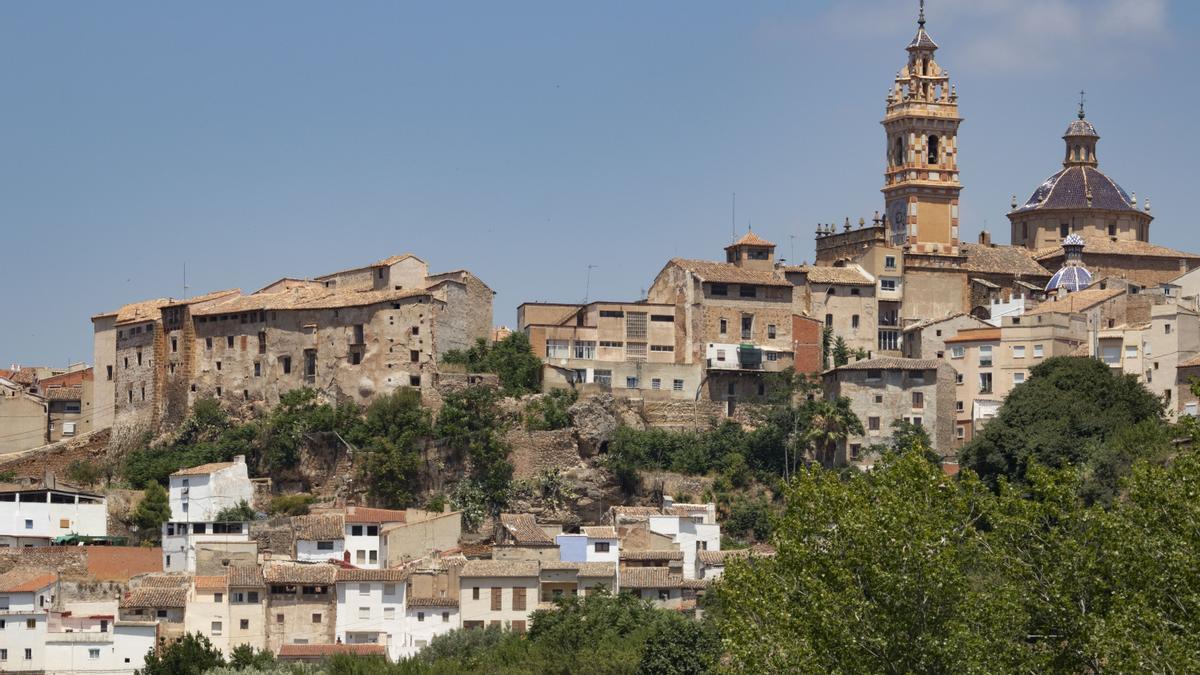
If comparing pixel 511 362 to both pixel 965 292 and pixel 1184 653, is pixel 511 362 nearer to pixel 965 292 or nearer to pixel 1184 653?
pixel 965 292

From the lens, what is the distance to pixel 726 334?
9594cm

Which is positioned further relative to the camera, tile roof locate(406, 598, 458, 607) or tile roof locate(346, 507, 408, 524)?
tile roof locate(346, 507, 408, 524)

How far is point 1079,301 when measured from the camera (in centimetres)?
9862

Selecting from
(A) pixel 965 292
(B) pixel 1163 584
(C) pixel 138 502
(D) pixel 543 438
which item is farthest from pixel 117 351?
(B) pixel 1163 584

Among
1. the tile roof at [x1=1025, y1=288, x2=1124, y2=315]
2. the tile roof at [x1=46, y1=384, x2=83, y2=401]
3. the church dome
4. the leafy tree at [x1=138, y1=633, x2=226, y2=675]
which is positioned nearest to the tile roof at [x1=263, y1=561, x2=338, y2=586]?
the leafy tree at [x1=138, y1=633, x2=226, y2=675]

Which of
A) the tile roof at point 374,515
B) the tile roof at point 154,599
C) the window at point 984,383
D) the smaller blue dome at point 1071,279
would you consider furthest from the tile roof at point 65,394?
the smaller blue dome at point 1071,279

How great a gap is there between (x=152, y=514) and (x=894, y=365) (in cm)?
2725

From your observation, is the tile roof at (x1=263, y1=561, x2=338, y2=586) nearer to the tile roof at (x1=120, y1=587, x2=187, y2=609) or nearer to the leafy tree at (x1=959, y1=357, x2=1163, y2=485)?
the tile roof at (x1=120, y1=587, x2=187, y2=609)

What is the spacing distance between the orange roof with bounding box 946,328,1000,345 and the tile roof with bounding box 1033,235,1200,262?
13260 millimetres

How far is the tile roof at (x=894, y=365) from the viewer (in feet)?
304

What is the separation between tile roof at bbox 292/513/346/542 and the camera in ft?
277

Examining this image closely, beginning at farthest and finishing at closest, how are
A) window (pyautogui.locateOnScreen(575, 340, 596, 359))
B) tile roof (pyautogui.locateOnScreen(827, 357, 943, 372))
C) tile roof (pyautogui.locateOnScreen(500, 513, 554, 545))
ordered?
window (pyautogui.locateOnScreen(575, 340, 596, 359)) < tile roof (pyautogui.locateOnScreen(827, 357, 943, 372)) < tile roof (pyautogui.locateOnScreen(500, 513, 554, 545))

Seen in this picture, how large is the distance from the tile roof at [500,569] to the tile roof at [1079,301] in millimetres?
25915

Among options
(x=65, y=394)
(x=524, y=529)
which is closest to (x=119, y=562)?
(x=524, y=529)
